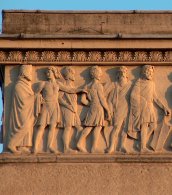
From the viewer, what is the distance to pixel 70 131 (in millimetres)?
47188

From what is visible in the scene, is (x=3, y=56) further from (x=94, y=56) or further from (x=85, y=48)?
(x=94, y=56)

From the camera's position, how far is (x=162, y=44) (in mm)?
47469

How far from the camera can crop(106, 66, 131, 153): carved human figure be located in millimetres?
47156

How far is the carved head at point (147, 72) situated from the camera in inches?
1866

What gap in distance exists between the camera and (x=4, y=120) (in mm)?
47281

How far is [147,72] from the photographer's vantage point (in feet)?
156

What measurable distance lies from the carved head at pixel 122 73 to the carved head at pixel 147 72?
0.31m

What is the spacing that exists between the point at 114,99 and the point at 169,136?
3.88 feet

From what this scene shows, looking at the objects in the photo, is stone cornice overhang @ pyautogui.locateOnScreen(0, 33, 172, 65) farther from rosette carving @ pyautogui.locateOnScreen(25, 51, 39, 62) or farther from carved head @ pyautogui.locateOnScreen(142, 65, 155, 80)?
carved head @ pyautogui.locateOnScreen(142, 65, 155, 80)

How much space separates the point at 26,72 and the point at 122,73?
1711mm

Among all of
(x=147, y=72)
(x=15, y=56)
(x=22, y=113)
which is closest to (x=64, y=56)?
(x=15, y=56)

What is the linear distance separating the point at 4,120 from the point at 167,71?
3.05 meters

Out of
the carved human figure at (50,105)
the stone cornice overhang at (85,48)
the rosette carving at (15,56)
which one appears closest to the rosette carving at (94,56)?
the stone cornice overhang at (85,48)

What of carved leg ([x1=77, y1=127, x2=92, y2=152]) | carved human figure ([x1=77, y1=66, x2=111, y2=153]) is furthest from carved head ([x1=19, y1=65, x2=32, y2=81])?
carved leg ([x1=77, y1=127, x2=92, y2=152])
